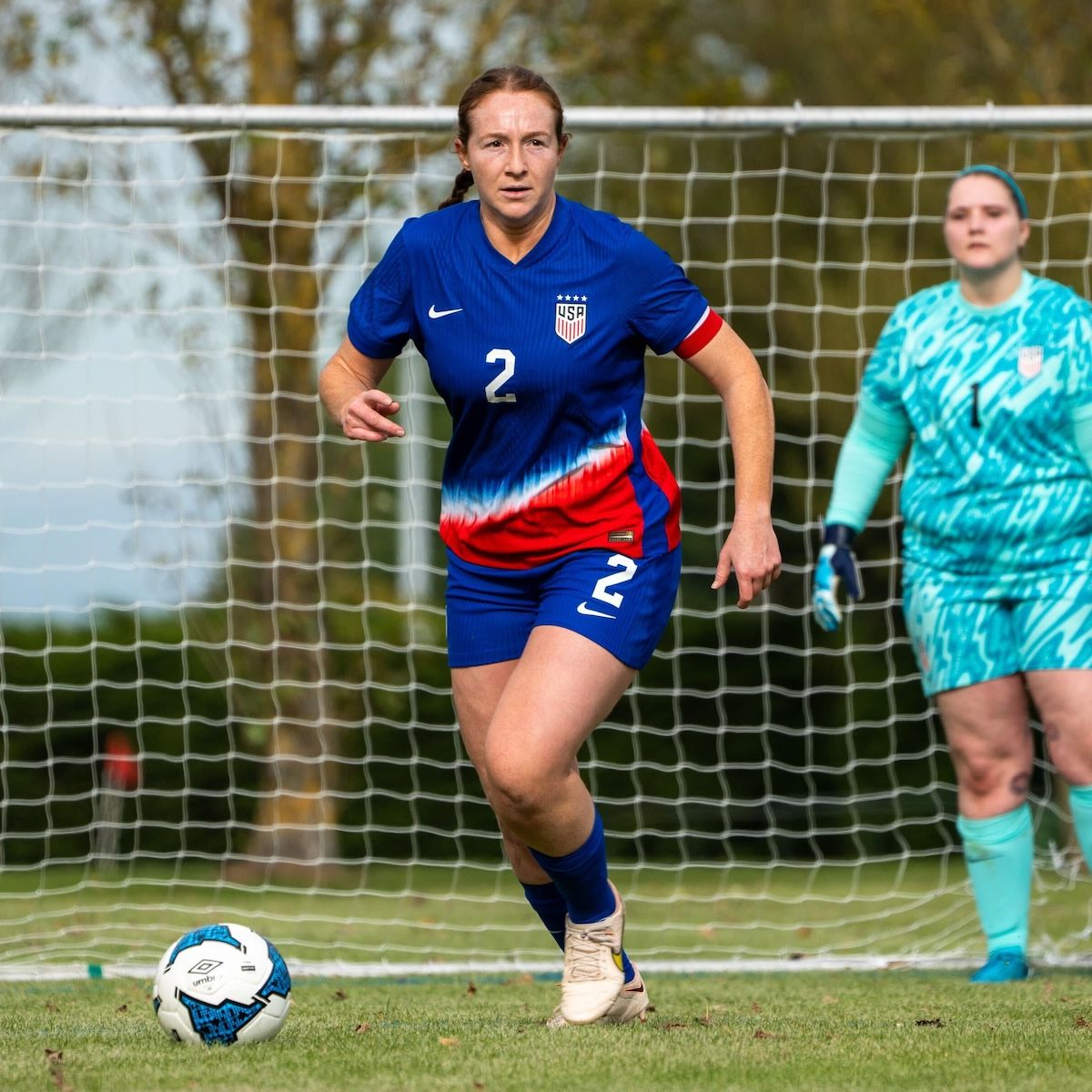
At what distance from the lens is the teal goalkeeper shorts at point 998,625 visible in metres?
4.93

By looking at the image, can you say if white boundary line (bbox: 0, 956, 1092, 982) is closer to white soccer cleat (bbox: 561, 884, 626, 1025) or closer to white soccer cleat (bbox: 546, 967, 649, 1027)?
white soccer cleat (bbox: 546, 967, 649, 1027)

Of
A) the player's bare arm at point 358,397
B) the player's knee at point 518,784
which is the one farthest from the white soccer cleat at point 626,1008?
the player's bare arm at point 358,397

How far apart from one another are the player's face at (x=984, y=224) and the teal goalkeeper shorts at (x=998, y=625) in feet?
3.21

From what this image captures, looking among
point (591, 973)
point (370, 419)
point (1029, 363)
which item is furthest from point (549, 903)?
point (1029, 363)

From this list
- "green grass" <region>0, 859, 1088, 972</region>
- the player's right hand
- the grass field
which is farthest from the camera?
"green grass" <region>0, 859, 1088, 972</region>

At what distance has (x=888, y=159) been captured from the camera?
1430 cm

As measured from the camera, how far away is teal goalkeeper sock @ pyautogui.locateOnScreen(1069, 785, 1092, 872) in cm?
498

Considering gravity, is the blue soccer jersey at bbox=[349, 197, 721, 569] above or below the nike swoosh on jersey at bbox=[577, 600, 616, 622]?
above

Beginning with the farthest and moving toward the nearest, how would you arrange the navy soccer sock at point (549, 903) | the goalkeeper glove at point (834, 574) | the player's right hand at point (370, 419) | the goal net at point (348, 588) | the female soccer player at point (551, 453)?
1. the goal net at point (348, 588)
2. the goalkeeper glove at point (834, 574)
3. the navy soccer sock at point (549, 903)
4. the female soccer player at point (551, 453)
5. the player's right hand at point (370, 419)

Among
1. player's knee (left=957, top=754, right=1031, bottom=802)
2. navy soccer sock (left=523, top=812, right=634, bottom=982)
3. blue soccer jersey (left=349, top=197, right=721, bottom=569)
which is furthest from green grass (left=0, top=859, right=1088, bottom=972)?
blue soccer jersey (left=349, top=197, right=721, bottom=569)

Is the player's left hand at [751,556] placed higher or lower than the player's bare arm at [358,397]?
lower

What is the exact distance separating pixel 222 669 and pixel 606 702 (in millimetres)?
8324

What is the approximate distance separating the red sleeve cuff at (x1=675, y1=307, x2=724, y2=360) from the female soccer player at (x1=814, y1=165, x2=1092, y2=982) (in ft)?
5.28

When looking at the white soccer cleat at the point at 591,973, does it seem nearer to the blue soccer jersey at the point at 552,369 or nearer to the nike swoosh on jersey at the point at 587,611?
the nike swoosh on jersey at the point at 587,611
